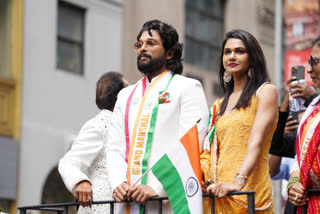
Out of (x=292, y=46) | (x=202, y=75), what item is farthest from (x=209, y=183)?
(x=202, y=75)

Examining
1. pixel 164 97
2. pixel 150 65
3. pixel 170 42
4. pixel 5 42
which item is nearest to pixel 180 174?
pixel 164 97

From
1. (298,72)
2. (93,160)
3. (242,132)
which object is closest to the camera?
(242,132)

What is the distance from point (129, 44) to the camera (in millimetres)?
19391

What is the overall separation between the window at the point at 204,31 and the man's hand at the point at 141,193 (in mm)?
17443

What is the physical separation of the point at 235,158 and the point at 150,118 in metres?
0.61

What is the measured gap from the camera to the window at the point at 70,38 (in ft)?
57.1

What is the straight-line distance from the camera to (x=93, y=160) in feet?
20.3

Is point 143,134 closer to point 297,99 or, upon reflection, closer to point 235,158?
point 235,158

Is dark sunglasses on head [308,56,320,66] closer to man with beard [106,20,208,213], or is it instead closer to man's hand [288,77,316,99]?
man's hand [288,77,316,99]

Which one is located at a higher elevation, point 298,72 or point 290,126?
point 298,72

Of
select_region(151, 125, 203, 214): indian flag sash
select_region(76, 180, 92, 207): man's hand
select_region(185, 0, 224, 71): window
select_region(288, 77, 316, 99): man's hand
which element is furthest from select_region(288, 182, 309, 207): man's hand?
select_region(185, 0, 224, 71): window

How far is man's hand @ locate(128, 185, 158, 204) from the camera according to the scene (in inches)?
198

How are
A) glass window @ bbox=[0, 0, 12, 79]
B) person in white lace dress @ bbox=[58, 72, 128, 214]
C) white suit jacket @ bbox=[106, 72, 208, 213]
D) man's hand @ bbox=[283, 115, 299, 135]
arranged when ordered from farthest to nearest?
glass window @ bbox=[0, 0, 12, 79] → man's hand @ bbox=[283, 115, 299, 135] → person in white lace dress @ bbox=[58, 72, 128, 214] → white suit jacket @ bbox=[106, 72, 208, 213]

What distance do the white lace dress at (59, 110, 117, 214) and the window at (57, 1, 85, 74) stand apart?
11.1 metres
